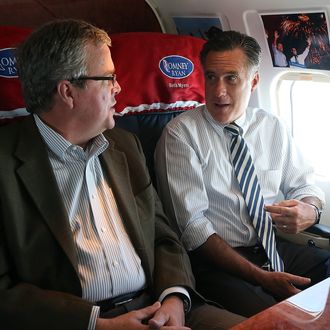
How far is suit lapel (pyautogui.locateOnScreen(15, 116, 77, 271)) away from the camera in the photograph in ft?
4.67

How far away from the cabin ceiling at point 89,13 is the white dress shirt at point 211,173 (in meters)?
0.79

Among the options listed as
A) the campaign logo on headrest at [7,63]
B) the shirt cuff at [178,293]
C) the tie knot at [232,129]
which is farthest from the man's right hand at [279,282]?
the campaign logo on headrest at [7,63]

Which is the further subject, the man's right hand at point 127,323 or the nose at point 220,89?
the nose at point 220,89

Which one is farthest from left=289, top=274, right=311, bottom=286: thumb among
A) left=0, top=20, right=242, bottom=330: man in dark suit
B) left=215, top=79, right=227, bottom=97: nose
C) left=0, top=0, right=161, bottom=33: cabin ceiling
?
left=0, top=0, right=161, bottom=33: cabin ceiling

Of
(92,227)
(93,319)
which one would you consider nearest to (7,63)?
(92,227)

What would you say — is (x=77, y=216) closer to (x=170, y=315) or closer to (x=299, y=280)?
(x=170, y=315)

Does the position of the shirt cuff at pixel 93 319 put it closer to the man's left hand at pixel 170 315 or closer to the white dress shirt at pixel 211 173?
the man's left hand at pixel 170 315

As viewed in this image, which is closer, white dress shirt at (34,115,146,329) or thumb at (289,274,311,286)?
white dress shirt at (34,115,146,329)

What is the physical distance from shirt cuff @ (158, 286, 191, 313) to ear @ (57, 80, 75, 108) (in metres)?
0.67

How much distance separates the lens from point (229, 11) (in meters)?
2.29

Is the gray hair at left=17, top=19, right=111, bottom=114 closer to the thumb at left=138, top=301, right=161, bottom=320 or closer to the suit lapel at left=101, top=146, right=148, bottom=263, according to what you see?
the suit lapel at left=101, top=146, right=148, bottom=263

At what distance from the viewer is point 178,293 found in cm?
156

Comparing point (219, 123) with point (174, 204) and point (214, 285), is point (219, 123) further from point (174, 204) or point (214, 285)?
point (214, 285)

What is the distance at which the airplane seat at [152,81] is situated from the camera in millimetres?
2016
